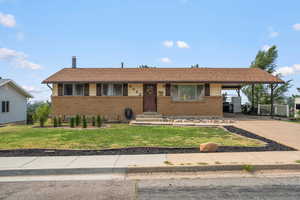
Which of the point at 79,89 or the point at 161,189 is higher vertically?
the point at 79,89

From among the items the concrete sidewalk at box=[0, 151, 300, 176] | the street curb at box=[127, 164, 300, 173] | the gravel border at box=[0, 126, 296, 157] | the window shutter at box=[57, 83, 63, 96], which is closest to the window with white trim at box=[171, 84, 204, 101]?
the window shutter at box=[57, 83, 63, 96]

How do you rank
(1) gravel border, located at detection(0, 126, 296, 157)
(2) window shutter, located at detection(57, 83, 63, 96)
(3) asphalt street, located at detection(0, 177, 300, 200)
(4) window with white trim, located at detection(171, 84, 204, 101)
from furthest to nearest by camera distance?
(2) window shutter, located at detection(57, 83, 63, 96) → (4) window with white trim, located at detection(171, 84, 204, 101) → (1) gravel border, located at detection(0, 126, 296, 157) → (3) asphalt street, located at detection(0, 177, 300, 200)

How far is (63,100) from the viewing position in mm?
18344

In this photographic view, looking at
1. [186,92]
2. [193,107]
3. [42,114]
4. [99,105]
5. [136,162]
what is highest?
[186,92]

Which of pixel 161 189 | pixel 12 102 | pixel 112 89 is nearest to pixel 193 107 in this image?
pixel 112 89

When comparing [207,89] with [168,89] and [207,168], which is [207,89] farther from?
[207,168]

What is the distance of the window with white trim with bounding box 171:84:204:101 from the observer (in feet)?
60.0

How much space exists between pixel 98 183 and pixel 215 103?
1467 cm

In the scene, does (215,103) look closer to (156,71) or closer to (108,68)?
(156,71)

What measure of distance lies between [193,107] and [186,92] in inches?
53.3

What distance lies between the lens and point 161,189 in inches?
178

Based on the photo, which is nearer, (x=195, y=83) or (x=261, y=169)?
(x=261, y=169)

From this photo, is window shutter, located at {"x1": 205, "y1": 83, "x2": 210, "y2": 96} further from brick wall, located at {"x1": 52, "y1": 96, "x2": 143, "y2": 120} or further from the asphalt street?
the asphalt street

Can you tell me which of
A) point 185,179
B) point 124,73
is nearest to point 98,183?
point 185,179
